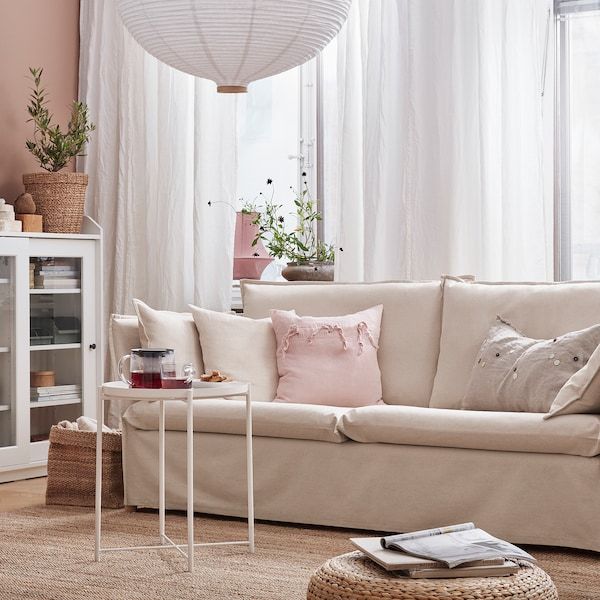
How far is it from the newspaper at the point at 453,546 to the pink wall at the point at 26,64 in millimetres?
3504

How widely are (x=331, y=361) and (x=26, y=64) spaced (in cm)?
249

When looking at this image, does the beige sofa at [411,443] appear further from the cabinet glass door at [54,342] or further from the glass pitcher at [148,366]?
the cabinet glass door at [54,342]

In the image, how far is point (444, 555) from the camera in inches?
88.3

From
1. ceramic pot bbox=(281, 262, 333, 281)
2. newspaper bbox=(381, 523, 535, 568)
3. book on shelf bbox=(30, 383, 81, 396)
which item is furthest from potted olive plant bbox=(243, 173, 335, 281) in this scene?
newspaper bbox=(381, 523, 535, 568)

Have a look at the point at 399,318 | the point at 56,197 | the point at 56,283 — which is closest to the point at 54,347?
the point at 56,283

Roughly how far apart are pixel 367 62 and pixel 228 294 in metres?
1.35

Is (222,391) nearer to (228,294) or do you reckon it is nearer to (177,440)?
(177,440)

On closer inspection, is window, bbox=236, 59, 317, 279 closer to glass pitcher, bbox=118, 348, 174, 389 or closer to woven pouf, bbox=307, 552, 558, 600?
glass pitcher, bbox=118, 348, 174, 389

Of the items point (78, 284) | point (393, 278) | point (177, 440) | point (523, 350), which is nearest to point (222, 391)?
point (177, 440)

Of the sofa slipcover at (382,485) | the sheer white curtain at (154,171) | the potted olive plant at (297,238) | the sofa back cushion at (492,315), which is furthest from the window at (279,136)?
the sofa slipcover at (382,485)

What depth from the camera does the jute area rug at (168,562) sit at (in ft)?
9.41

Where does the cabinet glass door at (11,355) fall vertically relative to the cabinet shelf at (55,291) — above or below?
below

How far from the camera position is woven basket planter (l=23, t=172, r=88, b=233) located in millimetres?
5074

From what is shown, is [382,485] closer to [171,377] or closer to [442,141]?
[171,377]
